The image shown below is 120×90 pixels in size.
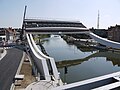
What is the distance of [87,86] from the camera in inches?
202

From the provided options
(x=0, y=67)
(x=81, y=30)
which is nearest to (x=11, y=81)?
(x=0, y=67)

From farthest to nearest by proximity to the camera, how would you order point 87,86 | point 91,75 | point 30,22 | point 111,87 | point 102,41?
point 30,22, point 102,41, point 91,75, point 87,86, point 111,87

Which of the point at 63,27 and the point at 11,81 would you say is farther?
the point at 63,27

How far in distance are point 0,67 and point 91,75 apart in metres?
7.47

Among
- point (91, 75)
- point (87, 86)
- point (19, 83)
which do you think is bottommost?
point (91, 75)

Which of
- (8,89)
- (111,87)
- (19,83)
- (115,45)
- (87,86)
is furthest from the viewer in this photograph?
(115,45)

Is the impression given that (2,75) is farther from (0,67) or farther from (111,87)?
(111,87)

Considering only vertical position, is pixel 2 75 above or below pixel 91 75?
above

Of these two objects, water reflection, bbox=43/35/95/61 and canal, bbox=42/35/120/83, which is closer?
canal, bbox=42/35/120/83

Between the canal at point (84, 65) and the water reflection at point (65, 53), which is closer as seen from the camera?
the canal at point (84, 65)

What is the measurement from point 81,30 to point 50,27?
5.81m

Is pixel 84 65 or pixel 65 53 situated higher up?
pixel 84 65

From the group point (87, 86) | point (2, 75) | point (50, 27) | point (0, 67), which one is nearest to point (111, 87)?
point (87, 86)

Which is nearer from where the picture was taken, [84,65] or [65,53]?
[84,65]
